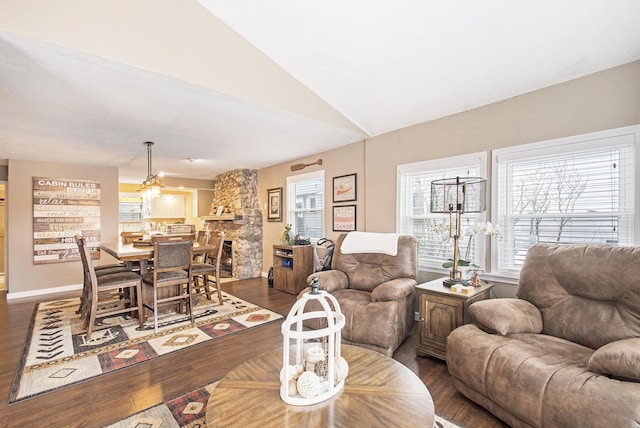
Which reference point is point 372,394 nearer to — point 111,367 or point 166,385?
point 166,385

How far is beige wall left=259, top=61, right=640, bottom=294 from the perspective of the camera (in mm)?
2328

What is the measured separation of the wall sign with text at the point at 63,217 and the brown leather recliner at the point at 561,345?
6460 millimetres

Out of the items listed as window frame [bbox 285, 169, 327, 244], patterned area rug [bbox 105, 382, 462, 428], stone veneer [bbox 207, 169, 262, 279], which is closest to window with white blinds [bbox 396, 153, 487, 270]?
window frame [bbox 285, 169, 327, 244]

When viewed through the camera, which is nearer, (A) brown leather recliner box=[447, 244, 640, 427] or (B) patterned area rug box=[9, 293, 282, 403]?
(A) brown leather recliner box=[447, 244, 640, 427]

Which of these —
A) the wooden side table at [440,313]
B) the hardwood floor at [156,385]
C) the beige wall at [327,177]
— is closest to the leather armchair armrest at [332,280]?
the hardwood floor at [156,385]

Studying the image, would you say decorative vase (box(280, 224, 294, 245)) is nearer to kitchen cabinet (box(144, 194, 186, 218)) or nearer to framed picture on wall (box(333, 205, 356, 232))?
framed picture on wall (box(333, 205, 356, 232))

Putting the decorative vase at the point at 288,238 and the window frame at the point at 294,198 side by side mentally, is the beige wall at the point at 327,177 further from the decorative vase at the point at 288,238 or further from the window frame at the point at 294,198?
the decorative vase at the point at 288,238

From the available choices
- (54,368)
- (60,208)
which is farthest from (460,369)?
(60,208)

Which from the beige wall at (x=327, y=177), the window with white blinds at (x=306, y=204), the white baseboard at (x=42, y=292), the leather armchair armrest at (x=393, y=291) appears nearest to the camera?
the leather armchair armrest at (x=393, y=291)

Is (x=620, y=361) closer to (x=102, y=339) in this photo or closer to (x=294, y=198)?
(x=102, y=339)

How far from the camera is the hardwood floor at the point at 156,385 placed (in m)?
1.88

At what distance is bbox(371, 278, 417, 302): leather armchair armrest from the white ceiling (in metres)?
1.91

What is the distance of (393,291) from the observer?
2.72 metres

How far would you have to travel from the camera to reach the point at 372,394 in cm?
132
